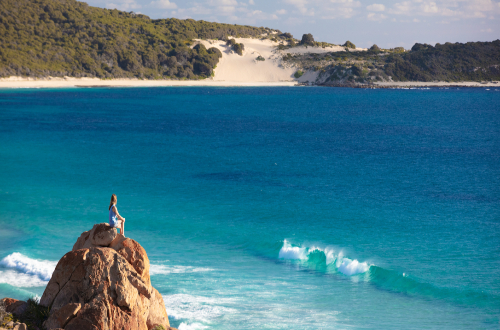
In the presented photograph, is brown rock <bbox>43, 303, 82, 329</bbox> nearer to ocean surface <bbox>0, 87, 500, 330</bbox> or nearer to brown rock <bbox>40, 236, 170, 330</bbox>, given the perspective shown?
brown rock <bbox>40, 236, 170, 330</bbox>

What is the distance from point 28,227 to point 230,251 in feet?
36.1

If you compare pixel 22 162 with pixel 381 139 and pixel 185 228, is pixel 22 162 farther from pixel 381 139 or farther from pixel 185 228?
pixel 381 139

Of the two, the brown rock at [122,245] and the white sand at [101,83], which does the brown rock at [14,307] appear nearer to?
the brown rock at [122,245]

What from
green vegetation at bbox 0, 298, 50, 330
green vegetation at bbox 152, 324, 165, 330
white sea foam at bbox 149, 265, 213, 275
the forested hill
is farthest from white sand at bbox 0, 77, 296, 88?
green vegetation at bbox 152, 324, 165, 330

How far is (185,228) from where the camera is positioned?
24.2 metres

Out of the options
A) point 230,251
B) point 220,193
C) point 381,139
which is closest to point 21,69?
point 381,139

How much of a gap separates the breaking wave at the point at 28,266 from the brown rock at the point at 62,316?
817cm

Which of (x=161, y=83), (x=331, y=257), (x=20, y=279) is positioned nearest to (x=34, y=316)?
(x=20, y=279)

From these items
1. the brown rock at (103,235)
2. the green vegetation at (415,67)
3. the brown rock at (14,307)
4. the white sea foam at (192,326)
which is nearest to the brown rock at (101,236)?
the brown rock at (103,235)

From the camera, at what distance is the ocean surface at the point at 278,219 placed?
16219mm

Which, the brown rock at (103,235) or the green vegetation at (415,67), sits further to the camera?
the green vegetation at (415,67)

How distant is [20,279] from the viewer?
17266 millimetres

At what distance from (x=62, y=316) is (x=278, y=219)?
55.3 feet

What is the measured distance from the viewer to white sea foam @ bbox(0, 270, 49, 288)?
16.8 meters
